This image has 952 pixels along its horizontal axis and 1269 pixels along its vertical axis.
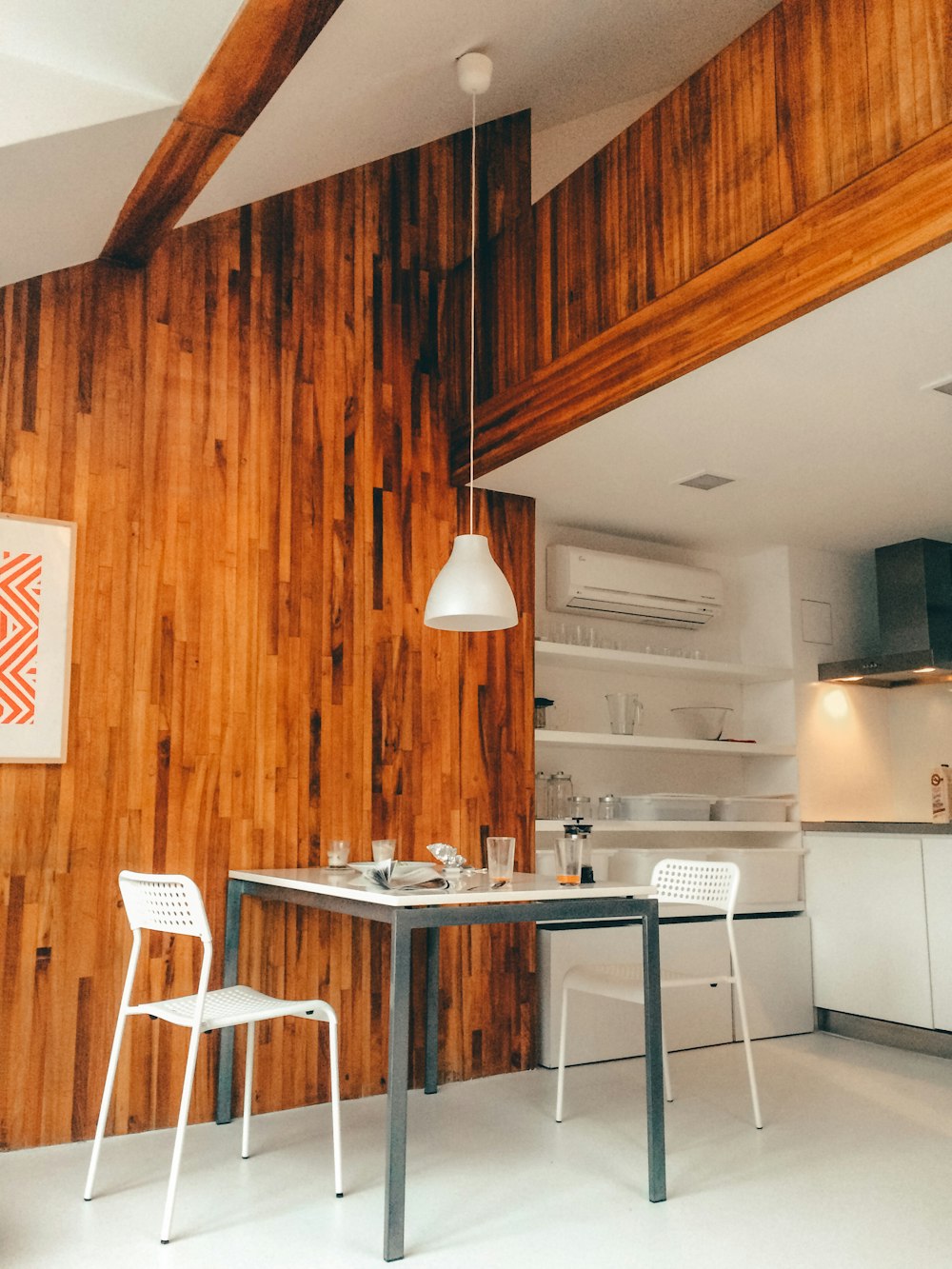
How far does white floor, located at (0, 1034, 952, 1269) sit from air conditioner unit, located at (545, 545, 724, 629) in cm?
210

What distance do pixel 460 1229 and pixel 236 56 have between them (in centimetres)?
293

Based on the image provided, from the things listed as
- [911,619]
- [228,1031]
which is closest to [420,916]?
[228,1031]

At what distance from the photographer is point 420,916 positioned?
262 centimetres

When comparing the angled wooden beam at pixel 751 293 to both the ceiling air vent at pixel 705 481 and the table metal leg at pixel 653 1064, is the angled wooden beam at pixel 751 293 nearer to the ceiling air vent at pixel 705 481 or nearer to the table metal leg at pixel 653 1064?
the ceiling air vent at pixel 705 481

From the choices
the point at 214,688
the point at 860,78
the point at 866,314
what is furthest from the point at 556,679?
the point at 860,78

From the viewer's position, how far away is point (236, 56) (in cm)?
248

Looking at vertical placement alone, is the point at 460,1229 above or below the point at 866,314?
below

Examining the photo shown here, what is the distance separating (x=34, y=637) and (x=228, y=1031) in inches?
58.3

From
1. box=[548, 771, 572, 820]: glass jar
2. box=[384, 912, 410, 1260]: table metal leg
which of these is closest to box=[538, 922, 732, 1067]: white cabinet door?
box=[548, 771, 572, 820]: glass jar

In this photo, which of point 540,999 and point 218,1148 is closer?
point 218,1148

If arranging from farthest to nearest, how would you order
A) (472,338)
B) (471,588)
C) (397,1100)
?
(472,338)
(471,588)
(397,1100)

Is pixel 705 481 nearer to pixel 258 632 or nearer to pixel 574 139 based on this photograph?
pixel 574 139

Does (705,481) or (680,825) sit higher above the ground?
(705,481)

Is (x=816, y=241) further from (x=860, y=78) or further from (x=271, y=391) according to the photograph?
(x=271, y=391)
